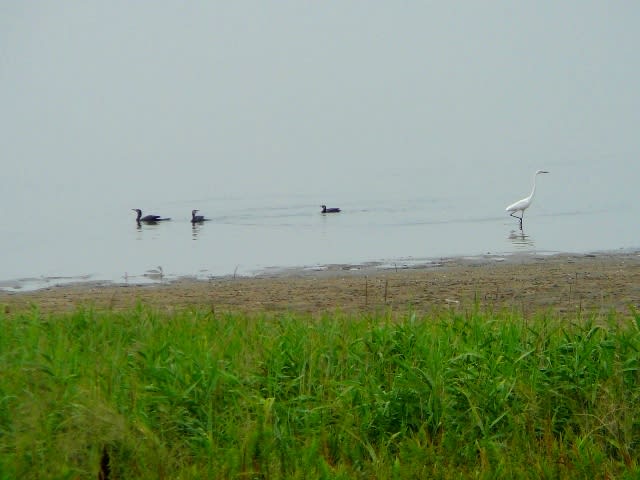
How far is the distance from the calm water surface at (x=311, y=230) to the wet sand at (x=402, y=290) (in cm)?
149

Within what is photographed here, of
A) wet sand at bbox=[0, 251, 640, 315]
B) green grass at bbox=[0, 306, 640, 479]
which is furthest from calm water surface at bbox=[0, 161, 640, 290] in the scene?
green grass at bbox=[0, 306, 640, 479]

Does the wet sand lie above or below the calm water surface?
below

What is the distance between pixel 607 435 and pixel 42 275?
1378 cm

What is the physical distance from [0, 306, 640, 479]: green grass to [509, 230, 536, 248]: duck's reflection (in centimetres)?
1332

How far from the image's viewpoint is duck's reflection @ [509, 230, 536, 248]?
65.6ft

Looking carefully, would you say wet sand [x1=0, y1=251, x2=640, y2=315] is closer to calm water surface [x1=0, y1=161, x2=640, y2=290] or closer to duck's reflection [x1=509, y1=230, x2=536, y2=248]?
calm water surface [x1=0, y1=161, x2=640, y2=290]

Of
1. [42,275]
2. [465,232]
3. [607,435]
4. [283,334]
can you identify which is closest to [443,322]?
[283,334]

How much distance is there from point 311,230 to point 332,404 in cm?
1870

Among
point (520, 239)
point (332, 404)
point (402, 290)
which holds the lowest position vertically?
point (332, 404)

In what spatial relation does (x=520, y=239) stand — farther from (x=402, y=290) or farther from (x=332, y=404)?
(x=332, y=404)

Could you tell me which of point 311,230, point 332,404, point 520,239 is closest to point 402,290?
point 332,404

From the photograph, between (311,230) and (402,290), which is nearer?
(402,290)

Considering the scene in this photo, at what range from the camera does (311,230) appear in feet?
80.9

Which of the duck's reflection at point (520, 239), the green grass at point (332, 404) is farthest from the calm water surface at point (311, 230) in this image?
the green grass at point (332, 404)
